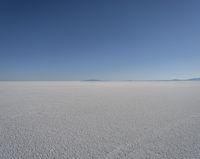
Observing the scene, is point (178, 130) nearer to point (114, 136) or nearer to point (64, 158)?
point (114, 136)

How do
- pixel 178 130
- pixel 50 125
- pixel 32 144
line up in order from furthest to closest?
pixel 50 125 < pixel 178 130 < pixel 32 144

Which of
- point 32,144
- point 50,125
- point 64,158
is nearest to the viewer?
point 64,158

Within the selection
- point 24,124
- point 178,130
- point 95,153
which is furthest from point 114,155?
point 24,124

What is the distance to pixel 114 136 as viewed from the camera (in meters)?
2.62

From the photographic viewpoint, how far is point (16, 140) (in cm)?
246

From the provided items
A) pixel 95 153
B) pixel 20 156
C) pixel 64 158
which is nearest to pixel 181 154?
pixel 95 153

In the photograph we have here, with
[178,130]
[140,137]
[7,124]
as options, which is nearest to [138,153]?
[140,137]

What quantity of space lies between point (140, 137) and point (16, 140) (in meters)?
2.47

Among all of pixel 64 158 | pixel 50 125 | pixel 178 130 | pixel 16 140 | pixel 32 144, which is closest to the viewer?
pixel 64 158

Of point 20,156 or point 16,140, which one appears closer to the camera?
point 20,156

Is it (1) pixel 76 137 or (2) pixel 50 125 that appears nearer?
(1) pixel 76 137

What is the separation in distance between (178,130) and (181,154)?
101 centimetres

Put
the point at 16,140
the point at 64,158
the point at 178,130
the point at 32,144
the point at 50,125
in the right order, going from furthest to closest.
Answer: the point at 50,125, the point at 178,130, the point at 16,140, the point at 32,144, the point at 64,158

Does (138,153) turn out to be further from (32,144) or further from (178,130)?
(32,144)
